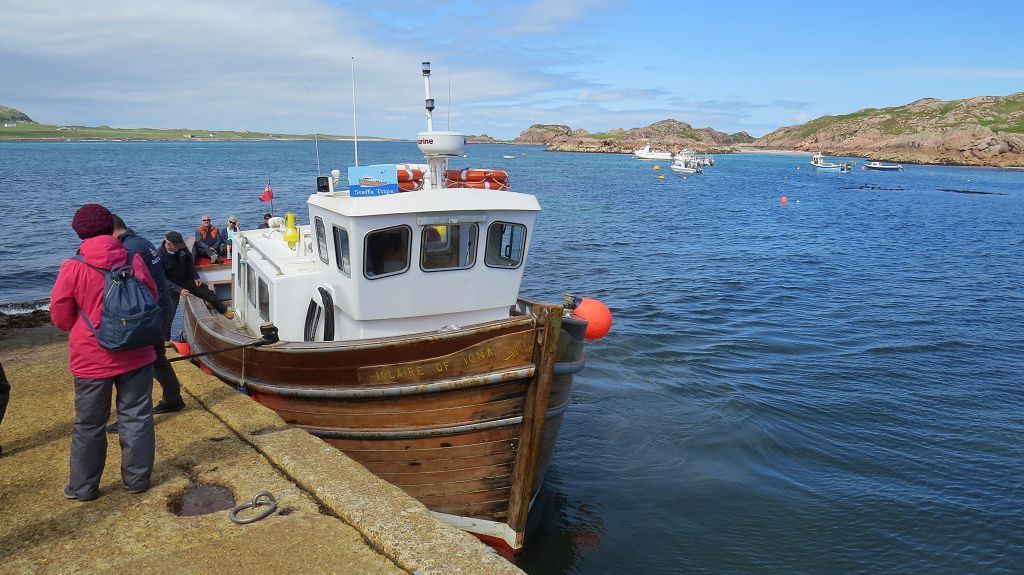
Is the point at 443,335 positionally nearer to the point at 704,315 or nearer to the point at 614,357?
the point at 614,357

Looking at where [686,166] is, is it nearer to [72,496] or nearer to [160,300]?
[160,300]

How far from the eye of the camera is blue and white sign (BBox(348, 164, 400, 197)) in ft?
25.2

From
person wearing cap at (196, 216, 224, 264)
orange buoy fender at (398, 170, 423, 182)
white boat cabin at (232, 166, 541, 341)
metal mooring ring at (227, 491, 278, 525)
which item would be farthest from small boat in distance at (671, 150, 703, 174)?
metal mooring ring at (227, 491, 278, 525)

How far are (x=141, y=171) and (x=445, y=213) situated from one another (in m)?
80.1

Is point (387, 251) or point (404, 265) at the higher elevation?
point (387, 251)

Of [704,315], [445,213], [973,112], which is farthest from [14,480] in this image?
[973,112]

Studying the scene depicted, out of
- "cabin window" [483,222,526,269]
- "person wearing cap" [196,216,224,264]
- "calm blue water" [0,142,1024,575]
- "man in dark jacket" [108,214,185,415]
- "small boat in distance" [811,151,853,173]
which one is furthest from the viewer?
"small boat in distance" [811,151,853,173]

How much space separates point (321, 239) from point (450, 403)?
314 centimetres

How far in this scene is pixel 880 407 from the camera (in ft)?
40.3

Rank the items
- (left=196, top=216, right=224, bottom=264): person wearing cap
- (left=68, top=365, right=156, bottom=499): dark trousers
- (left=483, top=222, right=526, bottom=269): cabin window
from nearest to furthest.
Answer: (left=68, top=365, right=156, bottom=499): dark trousers → (left=483, top=222, right=526, bottom=269): cabin window → (left=196, top=216, right=224, bottom=264): person wearing cap

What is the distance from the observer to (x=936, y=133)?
453ft

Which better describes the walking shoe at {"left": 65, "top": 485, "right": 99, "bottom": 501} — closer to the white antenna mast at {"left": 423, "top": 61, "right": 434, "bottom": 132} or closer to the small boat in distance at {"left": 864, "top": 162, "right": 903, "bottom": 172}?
the white antenna mast at {"left": 423, "top": 61, "right": 434, "bottom": 132}

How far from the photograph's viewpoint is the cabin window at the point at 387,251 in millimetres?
7582

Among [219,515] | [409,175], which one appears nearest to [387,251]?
[409,175]
